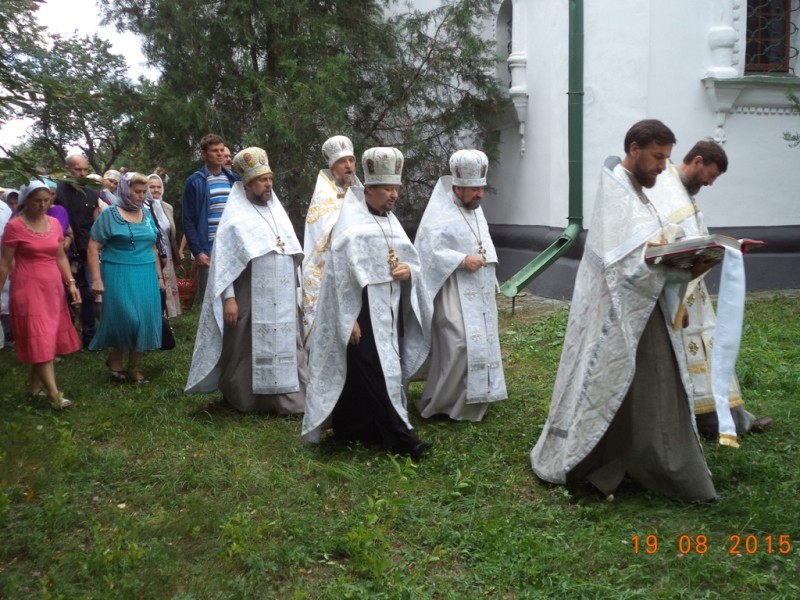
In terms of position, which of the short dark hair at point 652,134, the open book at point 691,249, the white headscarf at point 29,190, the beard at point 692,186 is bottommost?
the open book at point 691,249

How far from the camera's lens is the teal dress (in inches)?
298

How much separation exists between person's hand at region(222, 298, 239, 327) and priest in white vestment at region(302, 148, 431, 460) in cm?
107

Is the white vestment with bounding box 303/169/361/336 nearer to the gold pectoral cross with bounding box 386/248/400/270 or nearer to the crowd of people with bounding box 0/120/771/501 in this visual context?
the crowd of people with bounding box 0/120/771/501

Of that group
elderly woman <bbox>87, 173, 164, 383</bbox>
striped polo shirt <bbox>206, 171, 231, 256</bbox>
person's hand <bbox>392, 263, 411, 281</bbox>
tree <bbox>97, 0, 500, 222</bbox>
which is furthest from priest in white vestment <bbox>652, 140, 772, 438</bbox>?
tree <bbox>97, 0, 500, 222</bbox>

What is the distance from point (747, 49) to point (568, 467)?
314 inches

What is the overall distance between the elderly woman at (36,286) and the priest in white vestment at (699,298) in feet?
15.4

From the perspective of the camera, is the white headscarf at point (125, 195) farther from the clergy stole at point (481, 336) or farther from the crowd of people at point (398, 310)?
the clergy stole at point (481, 336)

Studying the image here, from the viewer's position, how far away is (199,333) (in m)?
6.71

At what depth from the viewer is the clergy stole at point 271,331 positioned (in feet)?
22.0

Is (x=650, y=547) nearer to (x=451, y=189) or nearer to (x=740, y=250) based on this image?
(x=740, y=250)

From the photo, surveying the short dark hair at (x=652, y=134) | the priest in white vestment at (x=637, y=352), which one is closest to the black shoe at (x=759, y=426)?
the priest in white vestment at (x=637, y=352)

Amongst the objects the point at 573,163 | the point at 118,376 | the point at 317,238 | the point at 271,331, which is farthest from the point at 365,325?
the point at 573,163

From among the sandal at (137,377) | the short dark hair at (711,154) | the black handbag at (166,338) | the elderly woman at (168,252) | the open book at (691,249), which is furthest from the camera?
the elderly woman at (168,252)

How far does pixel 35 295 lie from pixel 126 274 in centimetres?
78
